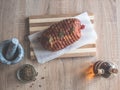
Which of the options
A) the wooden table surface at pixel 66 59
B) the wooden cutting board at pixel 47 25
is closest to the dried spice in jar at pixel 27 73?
the wooden table surface at pixel 66 59

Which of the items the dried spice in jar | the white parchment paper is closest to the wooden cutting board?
the white parchment paper

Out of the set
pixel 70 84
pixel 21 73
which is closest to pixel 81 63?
pixel 70 84

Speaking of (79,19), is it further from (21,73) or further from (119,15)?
(21,73)

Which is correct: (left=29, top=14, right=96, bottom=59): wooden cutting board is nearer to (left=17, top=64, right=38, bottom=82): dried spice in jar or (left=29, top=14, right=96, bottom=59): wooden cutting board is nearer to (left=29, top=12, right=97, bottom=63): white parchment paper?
(left=29, top=12, right=97, bottom=63): white parchment paper

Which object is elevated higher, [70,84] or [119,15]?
[119,15]

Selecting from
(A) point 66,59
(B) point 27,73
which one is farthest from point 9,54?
(A) point 66,59

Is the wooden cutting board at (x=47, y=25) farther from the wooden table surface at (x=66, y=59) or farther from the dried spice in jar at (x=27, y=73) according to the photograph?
the dried spice in jar at (x=27, y=73)
